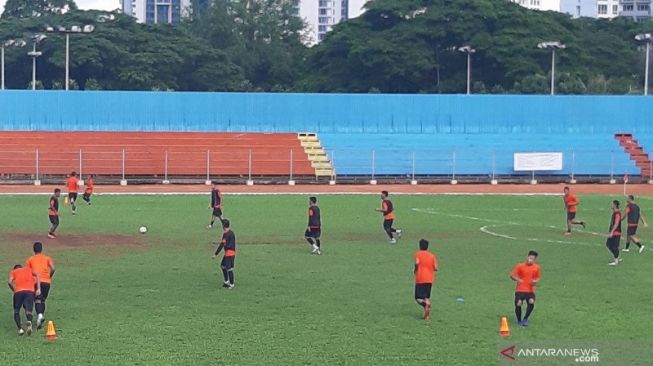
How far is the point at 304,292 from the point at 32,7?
9661 cm

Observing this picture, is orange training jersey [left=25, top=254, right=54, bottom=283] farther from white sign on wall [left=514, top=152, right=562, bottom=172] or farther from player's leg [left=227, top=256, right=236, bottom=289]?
white sign on wall [left=514, top=152, right=562, bottom=172]

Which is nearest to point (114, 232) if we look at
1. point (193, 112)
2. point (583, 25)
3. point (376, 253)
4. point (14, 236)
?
point (14, 236)

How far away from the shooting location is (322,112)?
228 feet

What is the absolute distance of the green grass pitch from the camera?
17047 mm

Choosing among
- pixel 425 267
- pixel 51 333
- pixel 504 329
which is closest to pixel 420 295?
pixel 425 267

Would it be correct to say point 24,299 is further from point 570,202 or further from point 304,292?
point 570,202

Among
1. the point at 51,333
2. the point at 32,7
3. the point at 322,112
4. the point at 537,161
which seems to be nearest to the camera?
the point at 51,333

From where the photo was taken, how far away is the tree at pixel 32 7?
365ft

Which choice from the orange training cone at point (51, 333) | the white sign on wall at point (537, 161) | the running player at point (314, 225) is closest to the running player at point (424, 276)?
the orange training cone at point (51, 333)

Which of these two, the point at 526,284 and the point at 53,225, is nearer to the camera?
the point at 526,284

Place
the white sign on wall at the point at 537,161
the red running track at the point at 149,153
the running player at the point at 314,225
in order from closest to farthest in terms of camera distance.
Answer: the running player at the point at 314,225
the red running track at the point at 149,153
the white sign on wall at the point at 537,161

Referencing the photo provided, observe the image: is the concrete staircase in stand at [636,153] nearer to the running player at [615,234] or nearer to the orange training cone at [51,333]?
the running player at [615,234]

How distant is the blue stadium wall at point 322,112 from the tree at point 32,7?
4801 cm

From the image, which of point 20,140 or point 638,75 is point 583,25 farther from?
point 20,140
